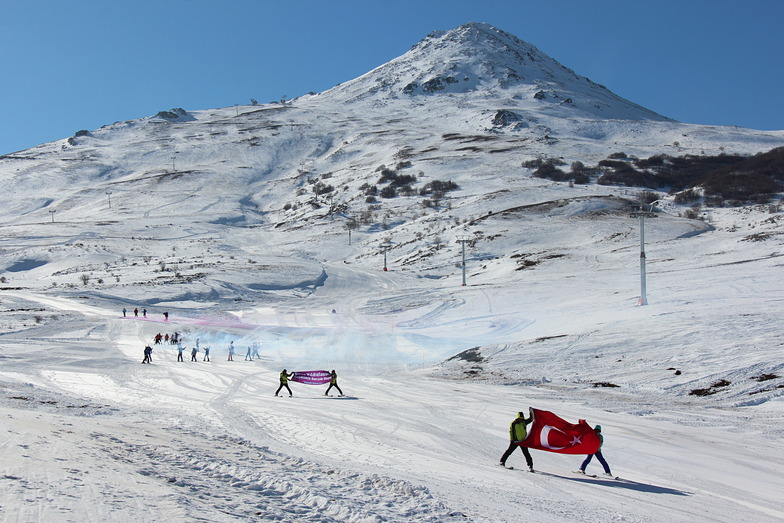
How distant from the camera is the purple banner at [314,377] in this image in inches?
997

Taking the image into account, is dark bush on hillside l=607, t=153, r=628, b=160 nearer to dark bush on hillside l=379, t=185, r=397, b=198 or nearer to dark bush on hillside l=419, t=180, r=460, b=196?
dark bush on hillside l=419, t=180, r=460, b=196

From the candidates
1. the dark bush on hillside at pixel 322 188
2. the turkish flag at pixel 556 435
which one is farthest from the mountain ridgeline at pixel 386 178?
the turkish flag at pixel 556 435

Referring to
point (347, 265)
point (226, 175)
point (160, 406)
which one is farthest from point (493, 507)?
point (226, 175)

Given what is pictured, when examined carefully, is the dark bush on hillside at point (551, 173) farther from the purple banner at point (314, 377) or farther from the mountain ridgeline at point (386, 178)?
the purple banner at point (314, 377)

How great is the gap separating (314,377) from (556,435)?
1438 cm

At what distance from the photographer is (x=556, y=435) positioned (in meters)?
13.0

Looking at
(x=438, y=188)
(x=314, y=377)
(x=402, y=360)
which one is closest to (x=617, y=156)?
(x=438, y=188)

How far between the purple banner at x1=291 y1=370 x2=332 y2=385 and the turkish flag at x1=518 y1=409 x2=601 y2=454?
13364 mm

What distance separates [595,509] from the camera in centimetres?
1031

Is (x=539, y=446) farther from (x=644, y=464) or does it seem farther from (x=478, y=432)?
(x=478, y=432)

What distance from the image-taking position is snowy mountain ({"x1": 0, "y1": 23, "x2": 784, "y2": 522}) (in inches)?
388

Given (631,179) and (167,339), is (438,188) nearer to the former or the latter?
(631,179)

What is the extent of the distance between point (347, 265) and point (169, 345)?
1719 inches

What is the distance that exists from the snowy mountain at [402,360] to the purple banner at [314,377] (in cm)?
46
